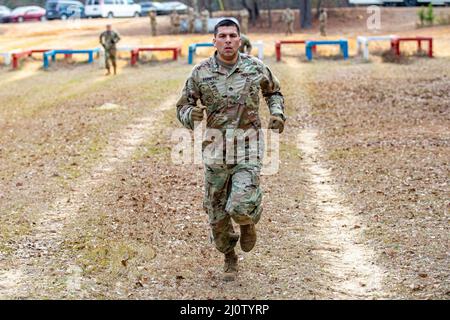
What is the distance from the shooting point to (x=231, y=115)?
883cm

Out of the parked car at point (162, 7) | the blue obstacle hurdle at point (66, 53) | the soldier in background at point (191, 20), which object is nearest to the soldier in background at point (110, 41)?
the blue obstacle hurdle at point (66, 53)

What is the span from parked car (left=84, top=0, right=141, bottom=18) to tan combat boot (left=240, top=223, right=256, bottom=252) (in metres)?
61.9

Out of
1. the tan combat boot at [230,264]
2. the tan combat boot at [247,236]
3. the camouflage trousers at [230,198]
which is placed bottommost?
the tan combat boot at [230,264]

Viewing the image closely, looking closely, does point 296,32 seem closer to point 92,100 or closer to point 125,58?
point 125,58

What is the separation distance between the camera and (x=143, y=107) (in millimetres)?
25656

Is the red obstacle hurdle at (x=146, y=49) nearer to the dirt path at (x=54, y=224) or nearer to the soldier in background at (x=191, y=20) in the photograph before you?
the soldier in background at (x=191, y=20)

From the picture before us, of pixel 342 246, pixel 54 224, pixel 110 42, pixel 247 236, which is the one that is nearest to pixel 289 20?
pixel 110 42

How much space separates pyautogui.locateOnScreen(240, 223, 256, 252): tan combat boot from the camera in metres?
9.03

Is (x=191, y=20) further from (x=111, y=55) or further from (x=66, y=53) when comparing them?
(x=111, y=55)

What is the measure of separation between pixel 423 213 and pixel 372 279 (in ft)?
9.90

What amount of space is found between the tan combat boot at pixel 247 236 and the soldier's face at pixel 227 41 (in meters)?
1.54

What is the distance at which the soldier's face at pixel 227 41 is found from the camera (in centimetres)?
862

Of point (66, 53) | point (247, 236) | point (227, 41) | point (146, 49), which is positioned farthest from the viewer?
point (66, 53)

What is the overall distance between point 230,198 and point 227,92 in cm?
92
